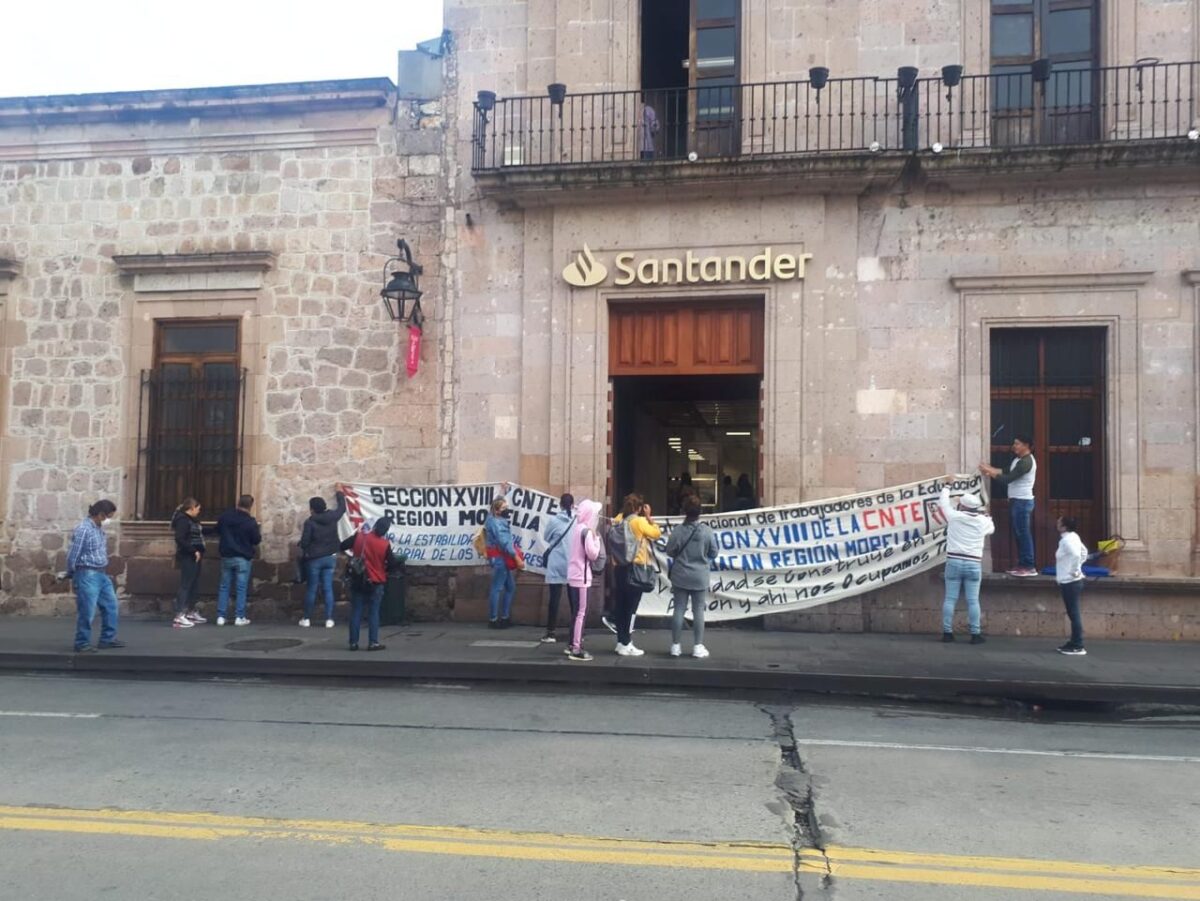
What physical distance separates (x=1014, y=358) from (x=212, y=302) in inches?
437

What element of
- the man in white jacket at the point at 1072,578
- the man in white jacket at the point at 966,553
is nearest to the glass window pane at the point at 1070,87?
the man in white jacket at the point at 966,553

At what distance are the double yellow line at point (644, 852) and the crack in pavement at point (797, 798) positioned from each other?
5 centimetres

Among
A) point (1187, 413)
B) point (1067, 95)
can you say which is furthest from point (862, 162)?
point (1187, 413)

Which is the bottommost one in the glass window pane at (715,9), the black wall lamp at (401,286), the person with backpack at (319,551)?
the person with backpack at (319,551)

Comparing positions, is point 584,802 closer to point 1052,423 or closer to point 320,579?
point 320,579

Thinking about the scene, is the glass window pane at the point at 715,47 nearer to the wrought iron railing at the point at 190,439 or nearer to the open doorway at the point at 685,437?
the open doorway at the point at 685,437

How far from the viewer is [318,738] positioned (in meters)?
7.23

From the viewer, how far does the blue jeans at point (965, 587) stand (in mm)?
11492

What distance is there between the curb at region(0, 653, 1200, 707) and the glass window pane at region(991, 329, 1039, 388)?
473cm

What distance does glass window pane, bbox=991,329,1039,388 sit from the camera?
499 inches

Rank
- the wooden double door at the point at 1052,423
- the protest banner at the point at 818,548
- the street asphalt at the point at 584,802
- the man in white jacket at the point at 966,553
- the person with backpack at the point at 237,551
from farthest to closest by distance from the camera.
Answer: the person with backpack at the point at 237,551 < the wooden double door at the point at 1052,423 < the protest banner at the point at 818,548 < the man in white jacket at the point at 966,553 < the street asphalt at the point at 584,802

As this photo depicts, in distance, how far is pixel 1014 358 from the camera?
41.7 ft

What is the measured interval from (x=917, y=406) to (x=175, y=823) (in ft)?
32.6

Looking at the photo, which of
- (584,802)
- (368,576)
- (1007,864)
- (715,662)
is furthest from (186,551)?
(1007,864)
